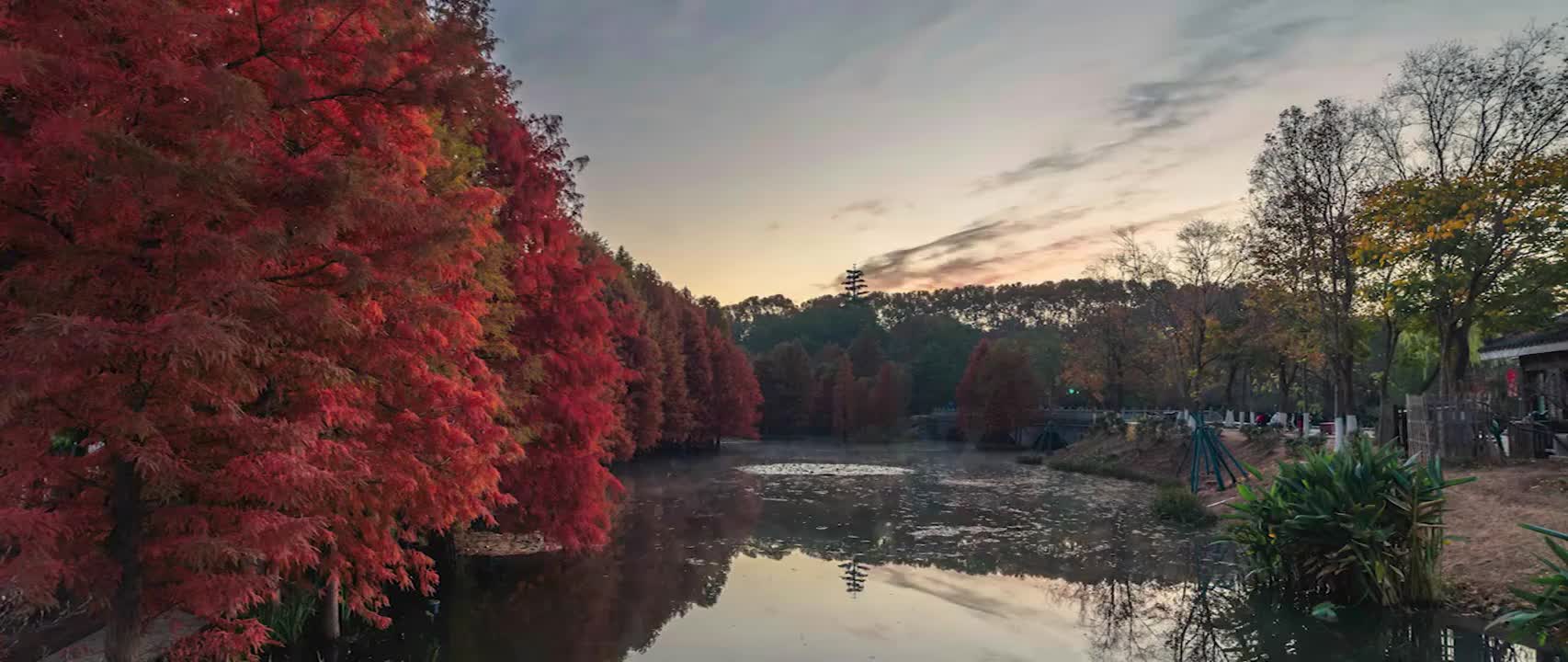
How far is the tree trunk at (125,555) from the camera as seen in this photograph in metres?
7.31

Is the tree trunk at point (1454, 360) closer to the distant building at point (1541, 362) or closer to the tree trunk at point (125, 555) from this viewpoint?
the distant building at point (1541, 362)

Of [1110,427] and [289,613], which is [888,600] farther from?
[1110,427]

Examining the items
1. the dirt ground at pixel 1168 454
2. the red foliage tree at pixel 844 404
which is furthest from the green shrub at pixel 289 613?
the red foliage tree at pixel 844 404

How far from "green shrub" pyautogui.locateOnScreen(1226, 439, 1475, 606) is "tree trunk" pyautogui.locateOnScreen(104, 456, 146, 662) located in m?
15.7

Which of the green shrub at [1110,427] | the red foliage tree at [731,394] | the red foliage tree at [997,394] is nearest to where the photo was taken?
the green shrub at [1110,427]

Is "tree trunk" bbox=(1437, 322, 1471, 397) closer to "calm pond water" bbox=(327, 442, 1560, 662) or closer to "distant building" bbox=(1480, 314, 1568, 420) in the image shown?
"distant building" bbox=(1480, 314, 1568, 420)

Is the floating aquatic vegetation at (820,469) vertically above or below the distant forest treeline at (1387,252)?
below

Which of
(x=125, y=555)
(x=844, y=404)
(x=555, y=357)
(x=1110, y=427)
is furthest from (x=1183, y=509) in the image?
(x=844, y=404)

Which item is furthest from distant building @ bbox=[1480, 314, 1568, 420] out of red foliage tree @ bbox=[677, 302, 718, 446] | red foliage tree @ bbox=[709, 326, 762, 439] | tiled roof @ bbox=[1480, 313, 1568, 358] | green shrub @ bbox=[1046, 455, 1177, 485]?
red foliage tree @ bbox=[709, 326, 762, 439]

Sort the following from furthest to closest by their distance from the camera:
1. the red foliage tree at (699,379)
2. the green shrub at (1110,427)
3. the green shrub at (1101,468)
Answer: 1. the red foliage tree at (699,379)
2. the green shrub at (1110,427)
3. the green shrub at (1101,468)

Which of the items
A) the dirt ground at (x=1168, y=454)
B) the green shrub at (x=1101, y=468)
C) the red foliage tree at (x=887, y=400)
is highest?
the red foliage tree at (x=887, y=400)

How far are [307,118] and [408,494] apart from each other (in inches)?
168

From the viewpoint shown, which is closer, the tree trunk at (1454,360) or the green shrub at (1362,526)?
the green shrub at (1362,526)

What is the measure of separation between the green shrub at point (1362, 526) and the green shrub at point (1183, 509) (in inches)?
446
